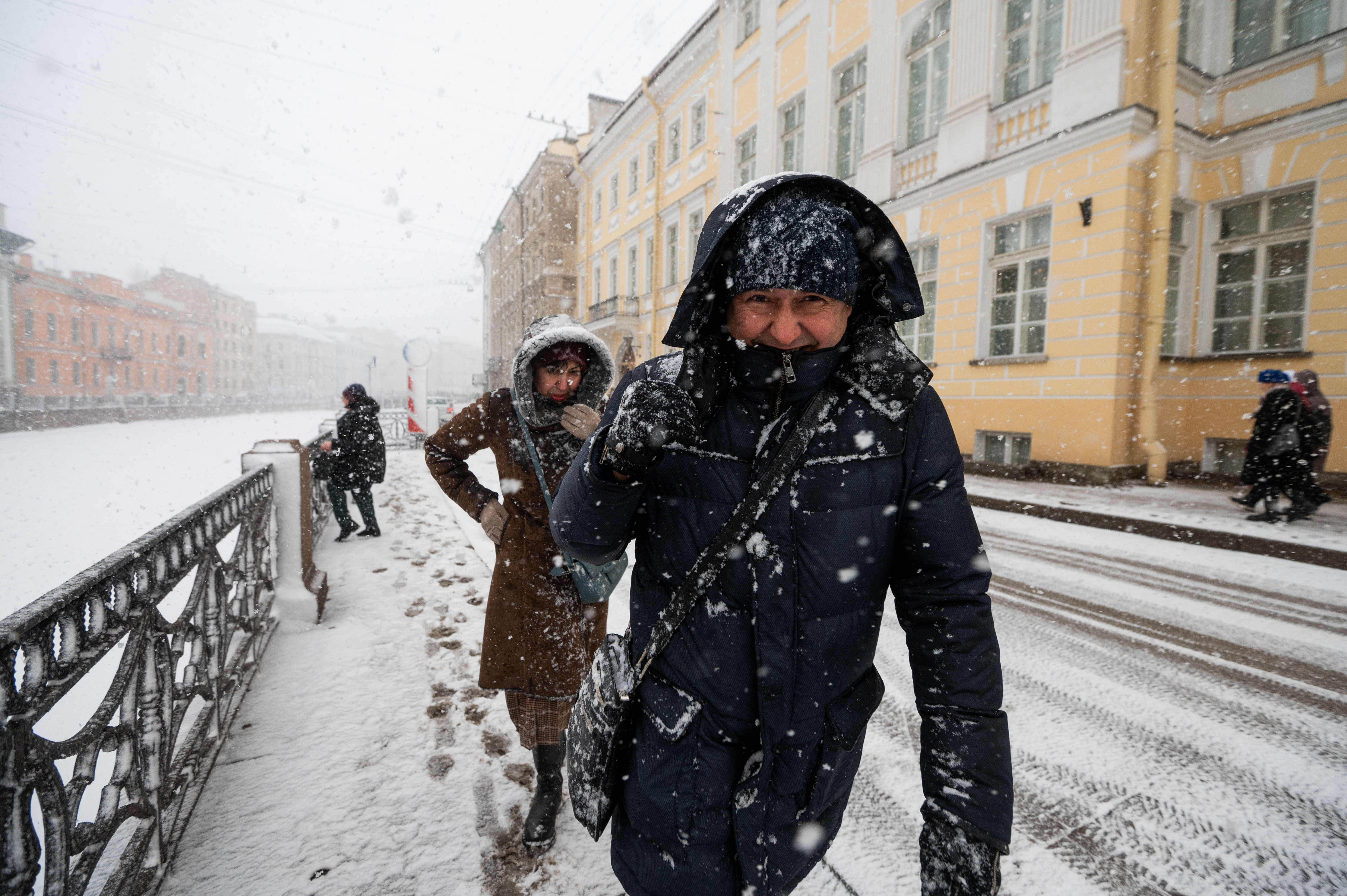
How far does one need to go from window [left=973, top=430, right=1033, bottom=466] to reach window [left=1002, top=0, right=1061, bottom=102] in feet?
17.6

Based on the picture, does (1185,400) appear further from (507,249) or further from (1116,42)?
(507,249)

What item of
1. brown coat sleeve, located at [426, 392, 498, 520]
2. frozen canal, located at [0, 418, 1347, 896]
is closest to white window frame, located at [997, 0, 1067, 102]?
frozen canal, located at [0, 418, 1347, 896]

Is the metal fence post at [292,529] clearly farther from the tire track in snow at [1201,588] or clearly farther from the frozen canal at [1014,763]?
the tire track in snow at [1201,588]

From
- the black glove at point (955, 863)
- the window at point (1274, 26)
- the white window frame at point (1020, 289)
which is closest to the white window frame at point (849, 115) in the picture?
the white window frame at point (1020, 289)

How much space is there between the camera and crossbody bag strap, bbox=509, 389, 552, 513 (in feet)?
7.05

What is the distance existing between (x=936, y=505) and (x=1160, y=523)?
7.09 m

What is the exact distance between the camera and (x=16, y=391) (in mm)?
20828

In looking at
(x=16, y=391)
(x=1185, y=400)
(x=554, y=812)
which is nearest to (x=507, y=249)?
(x=16, y=391)

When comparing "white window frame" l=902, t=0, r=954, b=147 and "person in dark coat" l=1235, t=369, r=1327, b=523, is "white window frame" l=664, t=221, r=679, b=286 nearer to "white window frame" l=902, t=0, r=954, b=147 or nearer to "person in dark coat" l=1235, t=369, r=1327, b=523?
"white window frame" l=902, t=0, r=954, b=147

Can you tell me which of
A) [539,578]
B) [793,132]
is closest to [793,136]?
[793,132]

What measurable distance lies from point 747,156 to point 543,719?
18.0m

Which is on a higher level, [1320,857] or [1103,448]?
[1103,448]

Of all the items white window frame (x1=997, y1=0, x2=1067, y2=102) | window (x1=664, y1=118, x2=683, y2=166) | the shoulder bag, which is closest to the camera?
the shoulder bag

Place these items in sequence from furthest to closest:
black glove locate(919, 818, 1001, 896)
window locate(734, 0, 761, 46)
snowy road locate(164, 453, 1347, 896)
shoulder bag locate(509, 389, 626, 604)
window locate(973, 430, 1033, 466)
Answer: window locate(734, 0, 761, 46)
window locate(973, 430, 1033, 466)
shoulder bag locate(509, 389, 626, 604)
snowy road locate(164, 453, 1347, 896)
black glove locate(919, 818, 1001, 896)
